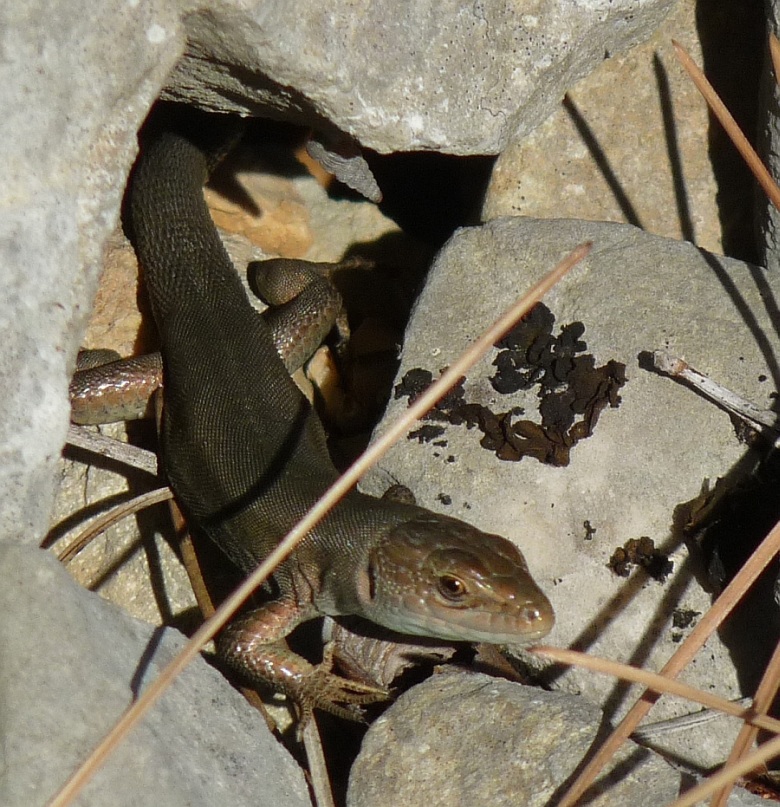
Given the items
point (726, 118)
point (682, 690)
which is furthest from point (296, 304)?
point (682, 690)

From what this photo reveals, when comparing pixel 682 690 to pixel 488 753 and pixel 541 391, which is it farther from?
pixel 541 391

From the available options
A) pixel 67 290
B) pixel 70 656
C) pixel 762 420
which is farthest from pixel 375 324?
pixel 70 656

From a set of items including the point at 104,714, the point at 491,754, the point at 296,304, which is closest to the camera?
the point at 104,714

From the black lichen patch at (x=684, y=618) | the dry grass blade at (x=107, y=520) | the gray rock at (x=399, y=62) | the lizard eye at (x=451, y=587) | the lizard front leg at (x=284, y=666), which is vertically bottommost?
the lizard front leg at (x=284, y=666)

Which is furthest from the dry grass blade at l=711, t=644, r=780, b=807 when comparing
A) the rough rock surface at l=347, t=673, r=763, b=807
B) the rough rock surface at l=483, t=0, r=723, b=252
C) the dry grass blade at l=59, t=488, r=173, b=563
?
the dry grass blade at l=59, t=488, r=173, b=563

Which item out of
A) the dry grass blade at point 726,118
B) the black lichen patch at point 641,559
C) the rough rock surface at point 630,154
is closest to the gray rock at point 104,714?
the black lichen patch at point 641,559

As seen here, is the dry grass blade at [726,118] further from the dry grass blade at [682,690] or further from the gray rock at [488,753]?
the gray rock at [488,753]

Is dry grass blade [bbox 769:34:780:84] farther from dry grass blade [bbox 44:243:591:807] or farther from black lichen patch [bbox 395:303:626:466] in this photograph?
dry grass blade [bbox 44:243:591:807]
